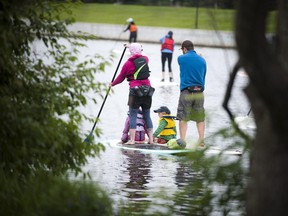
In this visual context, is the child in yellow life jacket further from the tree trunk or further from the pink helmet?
the tree trunk

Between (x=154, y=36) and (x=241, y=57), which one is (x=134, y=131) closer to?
(x=241, y=57)

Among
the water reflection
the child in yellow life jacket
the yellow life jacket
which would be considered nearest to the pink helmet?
the child in yellow life jacket

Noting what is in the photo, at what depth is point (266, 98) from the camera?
567 centimetres

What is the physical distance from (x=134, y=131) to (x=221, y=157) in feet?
29.5

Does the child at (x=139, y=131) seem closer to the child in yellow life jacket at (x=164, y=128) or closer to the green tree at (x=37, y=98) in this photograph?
the child in yellow life jacket at (x=164, y=128)

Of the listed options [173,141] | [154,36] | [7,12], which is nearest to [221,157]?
[7,12]

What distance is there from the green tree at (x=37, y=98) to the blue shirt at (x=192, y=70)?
7263 millimetres

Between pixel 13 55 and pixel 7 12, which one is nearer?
pixel 7 12

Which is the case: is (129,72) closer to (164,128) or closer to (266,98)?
(164,128)

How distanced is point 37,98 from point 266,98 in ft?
→ 10.0

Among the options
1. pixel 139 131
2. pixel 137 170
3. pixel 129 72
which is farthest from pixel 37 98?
pixel 139 131

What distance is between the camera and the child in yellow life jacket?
53.7ft

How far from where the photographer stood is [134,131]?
642 inches

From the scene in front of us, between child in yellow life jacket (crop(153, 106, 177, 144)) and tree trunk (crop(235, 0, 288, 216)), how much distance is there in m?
10.1
